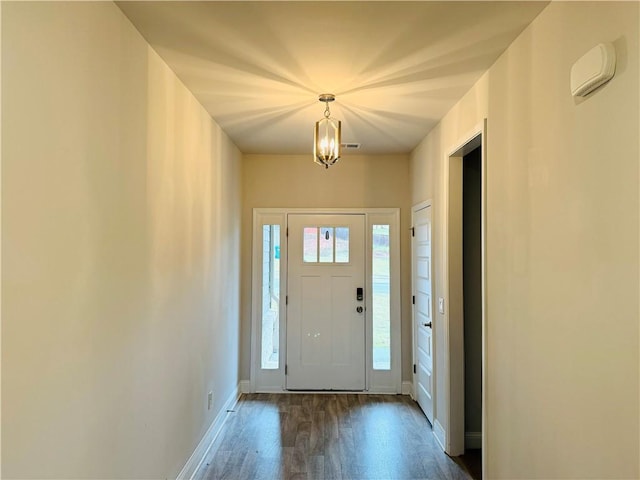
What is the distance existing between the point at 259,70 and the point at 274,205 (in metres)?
2.13

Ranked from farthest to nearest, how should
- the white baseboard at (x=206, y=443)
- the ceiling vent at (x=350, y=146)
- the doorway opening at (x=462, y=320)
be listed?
the ceiling vent at (x=350, y=146) < the doorway opening at (x=462, y=320) < the white baseboard at (x=206, y=443)

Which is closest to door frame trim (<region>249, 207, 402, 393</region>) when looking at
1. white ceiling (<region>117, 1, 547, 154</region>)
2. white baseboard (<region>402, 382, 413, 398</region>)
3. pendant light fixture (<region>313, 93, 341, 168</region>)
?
white baseboard (<region>402, 382, 413, 398</region>)

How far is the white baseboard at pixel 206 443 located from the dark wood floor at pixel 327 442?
43mm

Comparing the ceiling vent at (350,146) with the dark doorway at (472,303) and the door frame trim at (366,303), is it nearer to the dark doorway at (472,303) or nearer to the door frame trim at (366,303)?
the door frame trim at (366,303)

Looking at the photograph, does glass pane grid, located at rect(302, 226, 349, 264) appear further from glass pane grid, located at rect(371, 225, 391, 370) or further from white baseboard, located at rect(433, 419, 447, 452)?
white baseboard, located at rect(433, 419, 447, 452)

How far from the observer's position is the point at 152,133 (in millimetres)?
1983

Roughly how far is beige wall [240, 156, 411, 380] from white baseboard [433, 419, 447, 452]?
1.64 metres

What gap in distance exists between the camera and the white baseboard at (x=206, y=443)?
2486 mm

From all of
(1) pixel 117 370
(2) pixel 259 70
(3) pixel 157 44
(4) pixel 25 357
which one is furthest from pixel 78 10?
(1) pixel 117 370

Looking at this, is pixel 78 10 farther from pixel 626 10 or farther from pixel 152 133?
pixel 626 10

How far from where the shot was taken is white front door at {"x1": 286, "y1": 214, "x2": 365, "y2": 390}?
418 cm

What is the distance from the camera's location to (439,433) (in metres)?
3.07

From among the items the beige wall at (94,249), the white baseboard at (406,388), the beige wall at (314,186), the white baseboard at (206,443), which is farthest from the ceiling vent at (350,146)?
the white baseboard at (206,443)

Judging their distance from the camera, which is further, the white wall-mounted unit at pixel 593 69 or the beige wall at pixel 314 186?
the beige wall at pixel 314 186
